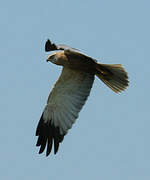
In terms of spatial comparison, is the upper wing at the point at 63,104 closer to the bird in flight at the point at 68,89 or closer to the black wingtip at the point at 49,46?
the bird in flight at the point at 68,89

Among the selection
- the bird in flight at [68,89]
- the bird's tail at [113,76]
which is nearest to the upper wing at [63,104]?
the bird in flight at [68,89]

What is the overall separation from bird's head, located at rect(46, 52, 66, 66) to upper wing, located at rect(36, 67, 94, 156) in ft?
1.05

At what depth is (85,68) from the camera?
10195mm

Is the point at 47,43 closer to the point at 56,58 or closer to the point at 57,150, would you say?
the point at 56,58

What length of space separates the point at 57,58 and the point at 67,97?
0.89 meters

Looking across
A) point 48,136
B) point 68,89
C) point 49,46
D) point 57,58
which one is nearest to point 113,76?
point 68,89

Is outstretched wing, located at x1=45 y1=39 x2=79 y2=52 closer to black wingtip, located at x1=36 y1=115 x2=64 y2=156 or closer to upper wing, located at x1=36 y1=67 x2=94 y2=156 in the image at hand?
upper wing, located at x1=36 y1=67 x2=94 y2=156

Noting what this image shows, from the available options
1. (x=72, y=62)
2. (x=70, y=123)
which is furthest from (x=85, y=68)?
(x=70, y=123)

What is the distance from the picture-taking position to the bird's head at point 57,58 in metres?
10.1

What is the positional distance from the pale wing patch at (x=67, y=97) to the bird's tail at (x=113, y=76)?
31cm

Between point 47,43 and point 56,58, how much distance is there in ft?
4.02

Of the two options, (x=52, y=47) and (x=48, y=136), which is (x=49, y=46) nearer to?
(x=52, y=47)

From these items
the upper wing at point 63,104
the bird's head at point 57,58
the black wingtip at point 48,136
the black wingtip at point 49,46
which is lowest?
the black wingtip at point 48,136

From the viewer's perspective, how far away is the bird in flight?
33.1 feet
